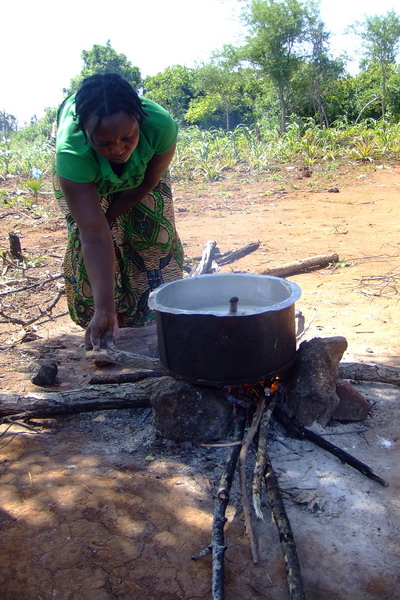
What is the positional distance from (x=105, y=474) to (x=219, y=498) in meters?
0.49

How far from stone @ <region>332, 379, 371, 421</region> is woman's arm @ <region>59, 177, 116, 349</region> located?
1.05m

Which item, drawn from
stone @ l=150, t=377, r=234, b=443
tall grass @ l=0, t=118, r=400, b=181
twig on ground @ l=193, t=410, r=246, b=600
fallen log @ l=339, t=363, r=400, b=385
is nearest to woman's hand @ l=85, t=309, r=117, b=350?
stone @ l=150, t=377, r=234, b=443

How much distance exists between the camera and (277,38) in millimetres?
17594

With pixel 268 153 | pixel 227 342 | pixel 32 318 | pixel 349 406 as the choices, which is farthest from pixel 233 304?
pixel 268 153

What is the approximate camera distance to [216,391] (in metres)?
2.22

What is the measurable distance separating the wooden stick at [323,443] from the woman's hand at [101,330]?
778 mm

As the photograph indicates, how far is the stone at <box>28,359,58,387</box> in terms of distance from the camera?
2.84 metres

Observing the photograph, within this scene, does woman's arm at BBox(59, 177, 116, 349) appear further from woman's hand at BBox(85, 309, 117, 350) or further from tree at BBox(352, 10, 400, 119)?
tree at BBox(352, 10, 400, 119)

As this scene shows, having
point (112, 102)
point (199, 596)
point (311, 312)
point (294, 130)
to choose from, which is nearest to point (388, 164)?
point (294, 130)

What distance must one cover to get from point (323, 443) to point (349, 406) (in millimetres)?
337

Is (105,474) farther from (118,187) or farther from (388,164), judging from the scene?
(388,164)

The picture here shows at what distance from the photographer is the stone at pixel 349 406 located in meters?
2.34

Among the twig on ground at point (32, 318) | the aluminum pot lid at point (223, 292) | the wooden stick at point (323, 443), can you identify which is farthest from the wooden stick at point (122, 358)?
the twig on ground at point (32, 318)

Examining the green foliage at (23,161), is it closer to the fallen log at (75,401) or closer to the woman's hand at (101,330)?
the fallen log at (75,401)
